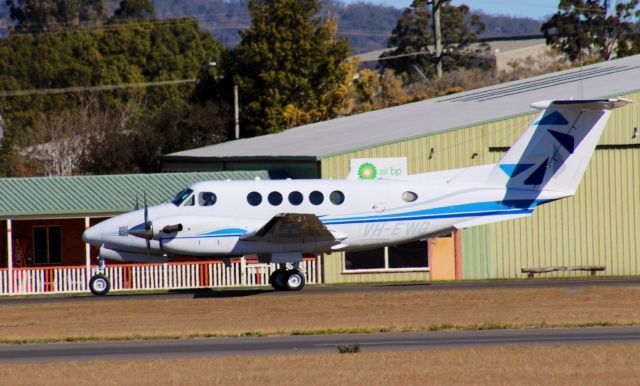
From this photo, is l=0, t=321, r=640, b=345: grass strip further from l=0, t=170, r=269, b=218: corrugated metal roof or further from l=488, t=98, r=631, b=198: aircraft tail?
l=0, t=170, r=269, b=218: corrugated metal roof

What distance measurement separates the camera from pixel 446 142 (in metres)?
38.7

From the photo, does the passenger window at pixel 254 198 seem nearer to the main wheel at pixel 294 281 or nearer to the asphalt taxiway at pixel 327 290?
the main wheel at pixel 294 281

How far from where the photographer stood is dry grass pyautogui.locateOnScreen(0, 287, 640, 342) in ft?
81.8

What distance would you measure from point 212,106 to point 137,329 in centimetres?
3982

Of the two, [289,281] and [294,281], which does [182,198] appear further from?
[294,281]

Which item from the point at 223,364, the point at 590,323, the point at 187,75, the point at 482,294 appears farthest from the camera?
the point at 187,75

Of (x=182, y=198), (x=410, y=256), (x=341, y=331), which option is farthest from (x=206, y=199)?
(x=410, y=256)

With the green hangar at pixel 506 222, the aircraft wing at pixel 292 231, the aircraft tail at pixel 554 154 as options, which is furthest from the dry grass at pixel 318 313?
the green hangar at pixel 506 222

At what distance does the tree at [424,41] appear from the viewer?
377 ft

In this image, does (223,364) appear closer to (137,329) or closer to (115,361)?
(115,361)

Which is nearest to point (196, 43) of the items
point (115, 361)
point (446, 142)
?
point (446, 142)

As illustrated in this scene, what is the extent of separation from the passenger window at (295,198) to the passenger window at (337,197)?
0.89 meters

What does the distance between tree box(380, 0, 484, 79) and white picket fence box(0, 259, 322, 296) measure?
7776 centimetres

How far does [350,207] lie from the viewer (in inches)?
1230
